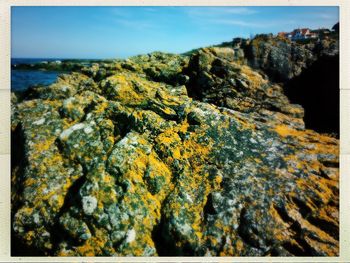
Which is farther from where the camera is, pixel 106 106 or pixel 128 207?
pixel 106 106

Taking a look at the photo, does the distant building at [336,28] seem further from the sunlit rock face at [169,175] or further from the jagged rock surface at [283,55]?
the sunlit rock face at [169,175]

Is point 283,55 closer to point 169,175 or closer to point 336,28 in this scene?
point 336,28

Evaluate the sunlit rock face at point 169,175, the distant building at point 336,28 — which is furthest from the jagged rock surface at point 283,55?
the sunlit rock face at point 169,175

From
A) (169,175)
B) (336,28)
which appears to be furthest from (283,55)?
(169,175)

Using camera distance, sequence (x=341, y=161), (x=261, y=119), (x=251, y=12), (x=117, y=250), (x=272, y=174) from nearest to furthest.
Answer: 1. (x=117, y=250)
2. (x=272, y=174)
3. (x=341, y=161)
4. (x=261, y=119)
5. (x=251, y=12)

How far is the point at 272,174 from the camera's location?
5602 millimetres

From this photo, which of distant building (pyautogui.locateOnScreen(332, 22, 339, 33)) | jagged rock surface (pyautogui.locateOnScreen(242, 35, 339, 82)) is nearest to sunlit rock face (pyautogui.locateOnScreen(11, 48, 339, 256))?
jagged rock surface (pyautogui.locateOnScreen(242, 35, 339, 82))

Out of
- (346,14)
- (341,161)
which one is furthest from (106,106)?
(346,14)

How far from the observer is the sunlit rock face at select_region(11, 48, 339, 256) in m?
5.06

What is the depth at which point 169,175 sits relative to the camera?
558cm

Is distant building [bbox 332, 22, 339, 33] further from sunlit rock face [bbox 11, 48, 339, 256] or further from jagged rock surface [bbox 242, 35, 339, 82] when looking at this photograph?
sunlit rock face [bbox 11, 48, 339, 256]

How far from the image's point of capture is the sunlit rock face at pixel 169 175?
16.6 feet

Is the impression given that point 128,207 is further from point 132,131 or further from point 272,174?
point 272,174

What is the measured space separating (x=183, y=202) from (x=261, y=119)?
9.01 feet
